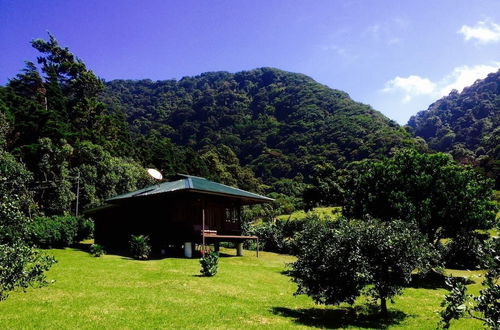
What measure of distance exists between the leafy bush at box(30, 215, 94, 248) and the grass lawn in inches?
370

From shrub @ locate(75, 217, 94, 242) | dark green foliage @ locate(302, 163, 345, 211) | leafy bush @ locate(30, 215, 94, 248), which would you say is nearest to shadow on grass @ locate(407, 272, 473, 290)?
leafy bush @ locate(30, 215, 94, 248)

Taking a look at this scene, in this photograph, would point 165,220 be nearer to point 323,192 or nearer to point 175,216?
point 175,216

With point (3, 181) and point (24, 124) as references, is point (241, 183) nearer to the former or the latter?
point (24, 124)

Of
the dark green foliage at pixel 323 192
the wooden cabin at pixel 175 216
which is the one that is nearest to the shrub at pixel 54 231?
the wooden cabin at pixel 175 216

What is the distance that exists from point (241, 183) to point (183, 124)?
61.8m

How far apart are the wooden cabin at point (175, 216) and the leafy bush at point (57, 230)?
1753 mm

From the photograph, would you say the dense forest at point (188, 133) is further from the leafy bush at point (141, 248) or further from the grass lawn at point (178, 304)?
the leafy bush at point (141, 248)

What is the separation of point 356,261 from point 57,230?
86.9 ft

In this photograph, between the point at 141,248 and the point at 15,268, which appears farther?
the point at 141,248

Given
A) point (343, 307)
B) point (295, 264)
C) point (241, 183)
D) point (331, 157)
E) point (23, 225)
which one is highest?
point (331, 157)

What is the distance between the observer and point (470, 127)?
14575cm

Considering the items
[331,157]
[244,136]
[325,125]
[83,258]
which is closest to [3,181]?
[83,258]

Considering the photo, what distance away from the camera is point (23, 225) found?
24.2 ft

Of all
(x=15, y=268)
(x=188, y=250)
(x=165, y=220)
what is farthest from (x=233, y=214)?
(x=15, y=268)
